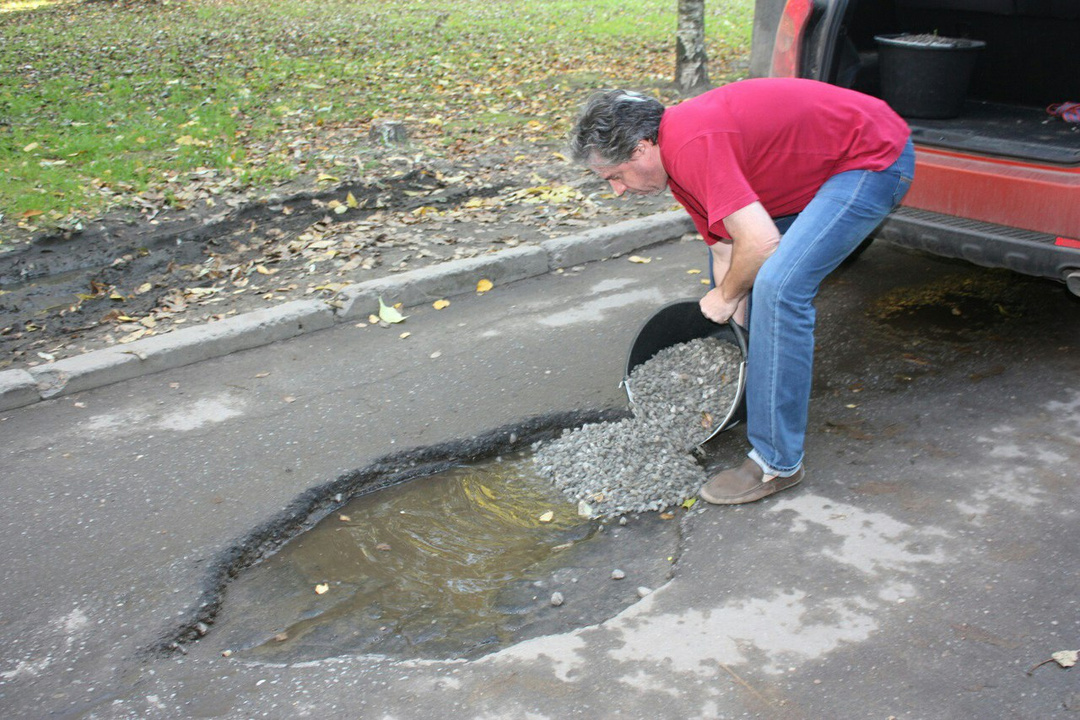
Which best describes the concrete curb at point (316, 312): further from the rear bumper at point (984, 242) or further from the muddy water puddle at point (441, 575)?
the rear bumper at point (984, 242)

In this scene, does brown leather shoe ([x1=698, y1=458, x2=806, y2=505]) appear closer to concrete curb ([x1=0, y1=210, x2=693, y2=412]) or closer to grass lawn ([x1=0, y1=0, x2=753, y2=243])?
concrete curb ([x1=0, y1=210, x2=693, y2=412])

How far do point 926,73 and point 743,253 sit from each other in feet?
6.96

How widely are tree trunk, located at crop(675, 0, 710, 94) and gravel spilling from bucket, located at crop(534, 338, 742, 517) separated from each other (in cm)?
577

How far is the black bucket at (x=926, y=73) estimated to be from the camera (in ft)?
14.3

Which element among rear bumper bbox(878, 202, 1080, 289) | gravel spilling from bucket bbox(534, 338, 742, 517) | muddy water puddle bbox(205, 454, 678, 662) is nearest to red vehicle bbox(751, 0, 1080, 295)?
rear bumper bbox(878, 202, 1080, 289)

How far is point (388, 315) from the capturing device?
5043 millimetres

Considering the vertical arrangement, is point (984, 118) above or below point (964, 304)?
above

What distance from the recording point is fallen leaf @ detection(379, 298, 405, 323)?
5023mm

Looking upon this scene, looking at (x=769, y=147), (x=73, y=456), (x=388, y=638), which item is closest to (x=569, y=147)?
(x=769, y=147)

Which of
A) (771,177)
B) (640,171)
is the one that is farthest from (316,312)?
(771,177)

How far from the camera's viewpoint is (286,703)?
253 centimetres

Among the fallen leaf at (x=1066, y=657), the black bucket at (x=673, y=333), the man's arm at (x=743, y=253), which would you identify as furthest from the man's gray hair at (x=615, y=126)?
the fallen leaf at (x=1066, y=657)

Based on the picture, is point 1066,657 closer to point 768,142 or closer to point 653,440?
point 653,440

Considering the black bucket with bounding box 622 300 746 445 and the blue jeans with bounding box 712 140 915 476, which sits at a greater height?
the blue jeans with bounding box 712 140 915 476
